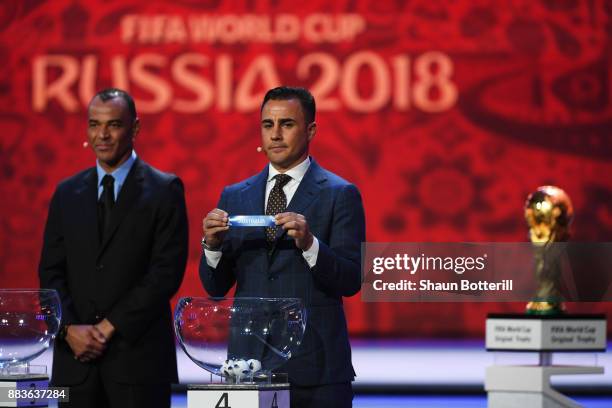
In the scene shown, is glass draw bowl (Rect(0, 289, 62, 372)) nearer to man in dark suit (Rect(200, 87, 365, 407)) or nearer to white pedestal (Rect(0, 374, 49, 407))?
white pedestal (Rect(0, 374, 49, 407))

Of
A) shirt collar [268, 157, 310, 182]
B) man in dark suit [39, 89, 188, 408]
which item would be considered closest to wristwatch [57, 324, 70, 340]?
man in dark suit [39, 89, 188, 408]

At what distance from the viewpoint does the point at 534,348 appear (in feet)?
8.43

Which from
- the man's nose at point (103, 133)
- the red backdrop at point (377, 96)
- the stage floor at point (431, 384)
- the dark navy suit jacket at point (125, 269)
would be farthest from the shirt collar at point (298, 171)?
the red backdrop at point (377, 96)

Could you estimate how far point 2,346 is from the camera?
2.97 m

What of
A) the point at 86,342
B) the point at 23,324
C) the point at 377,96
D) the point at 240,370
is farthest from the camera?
the point at 377,96

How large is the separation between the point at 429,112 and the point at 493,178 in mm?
569

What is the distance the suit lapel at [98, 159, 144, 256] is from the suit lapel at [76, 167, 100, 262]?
1.5 inches

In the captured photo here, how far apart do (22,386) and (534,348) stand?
4.20 feet

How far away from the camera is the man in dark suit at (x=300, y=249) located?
3.07 meters

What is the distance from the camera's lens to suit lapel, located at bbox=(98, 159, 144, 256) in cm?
350

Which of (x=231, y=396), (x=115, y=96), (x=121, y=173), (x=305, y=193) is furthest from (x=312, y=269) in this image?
(x=115, y=96)

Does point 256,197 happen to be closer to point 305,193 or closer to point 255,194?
point 255,194

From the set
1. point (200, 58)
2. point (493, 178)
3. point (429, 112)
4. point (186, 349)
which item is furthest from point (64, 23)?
point (186, 349)

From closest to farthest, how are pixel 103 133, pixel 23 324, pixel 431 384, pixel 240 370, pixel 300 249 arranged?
pixel 240 370 → pixel 23 324 → pixel 300 249 → pixel 103 133 → pixel 431 384
